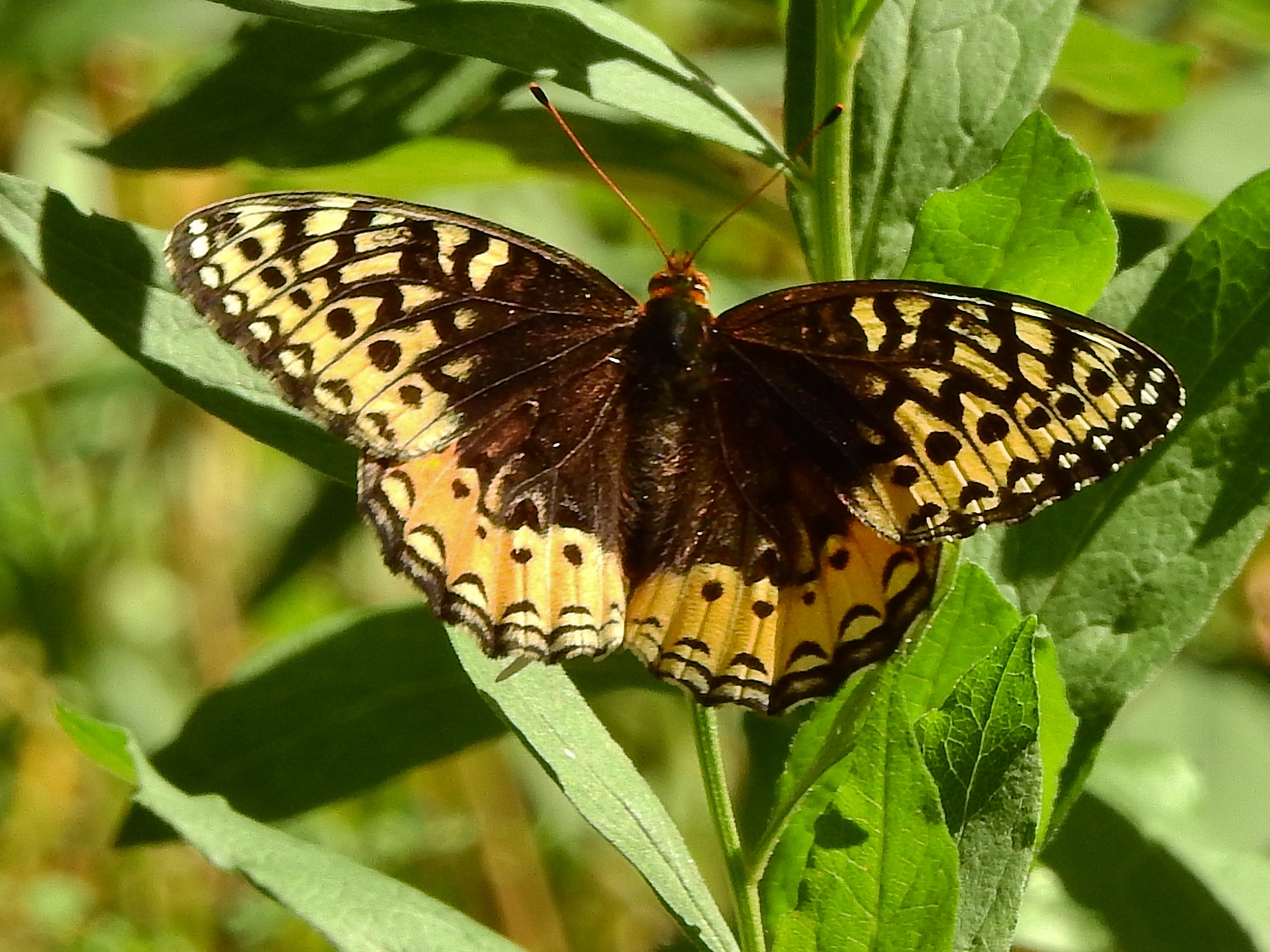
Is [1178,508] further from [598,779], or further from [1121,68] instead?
[1121,68]

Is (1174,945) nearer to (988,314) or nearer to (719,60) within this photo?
(988,314)

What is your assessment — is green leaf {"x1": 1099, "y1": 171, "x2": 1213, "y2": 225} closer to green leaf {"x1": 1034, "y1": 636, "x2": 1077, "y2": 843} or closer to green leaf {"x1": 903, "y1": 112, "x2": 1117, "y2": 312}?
green leaf {"x1": 903, "y1": 112, "x2": 1117, "y2": 312}

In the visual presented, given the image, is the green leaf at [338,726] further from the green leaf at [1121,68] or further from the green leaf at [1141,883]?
the green leaf at [1121,68]

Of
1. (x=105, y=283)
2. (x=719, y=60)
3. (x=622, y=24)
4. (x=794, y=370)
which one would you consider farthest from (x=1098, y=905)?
(x=719, y=60)

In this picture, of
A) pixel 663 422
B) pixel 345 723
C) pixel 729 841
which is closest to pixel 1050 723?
pixel 729 841

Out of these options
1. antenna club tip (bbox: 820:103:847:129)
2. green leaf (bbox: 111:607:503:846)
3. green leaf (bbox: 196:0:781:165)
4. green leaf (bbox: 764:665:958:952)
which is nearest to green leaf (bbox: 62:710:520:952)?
green leaf (bbox: 764:665:958:952)
